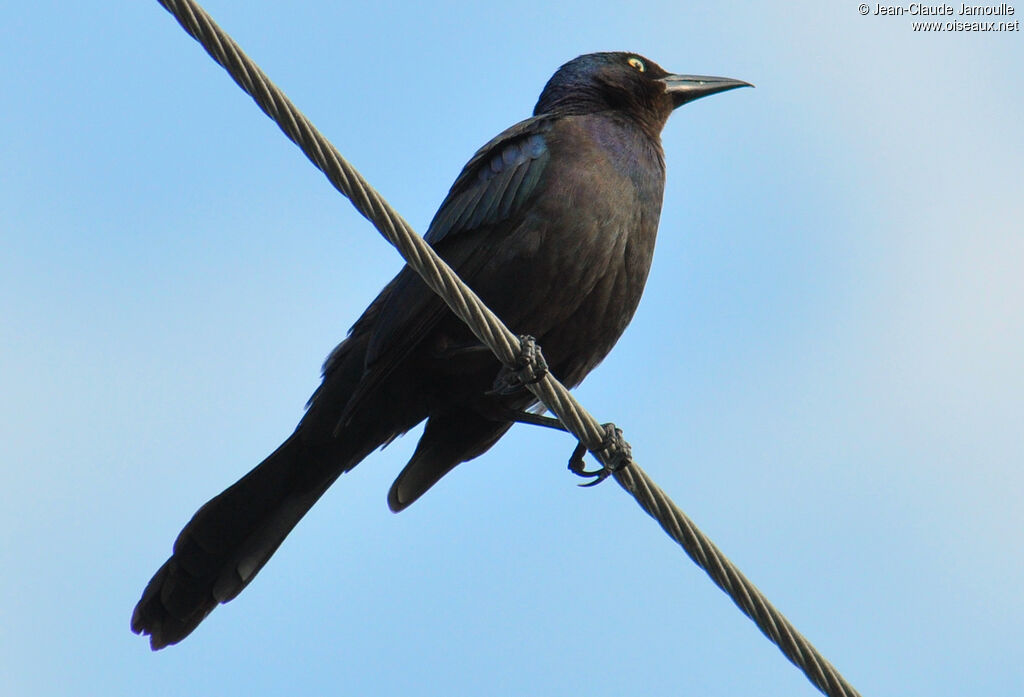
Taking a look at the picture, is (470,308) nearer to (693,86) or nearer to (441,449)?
(441,449)

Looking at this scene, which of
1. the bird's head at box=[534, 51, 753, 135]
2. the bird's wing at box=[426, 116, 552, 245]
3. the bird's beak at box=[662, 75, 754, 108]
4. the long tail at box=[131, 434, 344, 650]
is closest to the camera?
the bird's wing at box=[426, 116, 552, 245]

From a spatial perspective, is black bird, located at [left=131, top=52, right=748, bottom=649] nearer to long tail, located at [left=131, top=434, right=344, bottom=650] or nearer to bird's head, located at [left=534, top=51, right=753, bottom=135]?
long tail, located at [left=131, top=434, right=344, bottom=650]

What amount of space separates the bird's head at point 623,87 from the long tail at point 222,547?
2326mm

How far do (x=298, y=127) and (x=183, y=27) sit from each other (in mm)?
424

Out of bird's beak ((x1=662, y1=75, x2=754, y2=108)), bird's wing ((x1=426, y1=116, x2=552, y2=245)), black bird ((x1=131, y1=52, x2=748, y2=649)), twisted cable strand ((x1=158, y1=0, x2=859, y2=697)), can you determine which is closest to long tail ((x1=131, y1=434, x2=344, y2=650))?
black bird ((x1=131, y1=52, x2=748, y2=649))

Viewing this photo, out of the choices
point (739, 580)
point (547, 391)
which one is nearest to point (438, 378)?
point (547, 391)

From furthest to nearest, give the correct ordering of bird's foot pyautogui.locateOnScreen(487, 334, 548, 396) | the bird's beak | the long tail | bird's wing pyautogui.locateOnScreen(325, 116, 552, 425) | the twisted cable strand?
the bird's beak → the long tail → bird's wing pyautogui.locateOnScreen(325, 116, 552, 425) → bird's foot pyautogui.locateOnScreen(487, 334, 548, 396) → the twisted cable strand

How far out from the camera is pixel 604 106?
7.17 m

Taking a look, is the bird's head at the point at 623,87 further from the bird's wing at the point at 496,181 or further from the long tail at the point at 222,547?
the long tail at the point at 222,547

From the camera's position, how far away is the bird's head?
722cm

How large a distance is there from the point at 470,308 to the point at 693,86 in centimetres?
377

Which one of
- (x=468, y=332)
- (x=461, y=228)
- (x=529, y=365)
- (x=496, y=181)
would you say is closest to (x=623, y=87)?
(x=496, y=181)

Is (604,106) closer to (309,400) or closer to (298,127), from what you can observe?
(309,400)

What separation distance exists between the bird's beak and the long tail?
2903 mm
